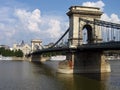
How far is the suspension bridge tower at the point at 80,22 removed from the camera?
2253 inches

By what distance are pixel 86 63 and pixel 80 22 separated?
264 inches

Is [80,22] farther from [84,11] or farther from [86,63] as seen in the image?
[86,63]

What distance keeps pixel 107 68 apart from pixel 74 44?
6317 millimetres

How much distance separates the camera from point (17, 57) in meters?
167

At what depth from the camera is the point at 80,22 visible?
190 ft

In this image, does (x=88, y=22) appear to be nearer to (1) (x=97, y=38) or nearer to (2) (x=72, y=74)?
(1) (x=97, y=38)

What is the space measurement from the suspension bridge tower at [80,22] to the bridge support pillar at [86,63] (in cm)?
203

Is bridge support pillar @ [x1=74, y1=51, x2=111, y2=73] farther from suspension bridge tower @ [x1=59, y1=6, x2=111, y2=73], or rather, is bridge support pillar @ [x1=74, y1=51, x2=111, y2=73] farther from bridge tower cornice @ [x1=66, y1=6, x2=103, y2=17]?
bridge tower cornice @ [x1=66, y1=6, x2=103, y2=17]

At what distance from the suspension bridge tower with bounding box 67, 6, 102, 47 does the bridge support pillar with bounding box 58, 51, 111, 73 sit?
2.03 m

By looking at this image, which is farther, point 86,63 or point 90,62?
point 86,63

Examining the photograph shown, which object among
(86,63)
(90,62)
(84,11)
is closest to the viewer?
(90,62)

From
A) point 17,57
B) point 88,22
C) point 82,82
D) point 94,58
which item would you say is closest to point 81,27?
Result: point 88,22

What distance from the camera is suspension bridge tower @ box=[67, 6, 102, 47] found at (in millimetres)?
57219

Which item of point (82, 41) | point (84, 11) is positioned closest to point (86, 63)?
point (82, 41)
